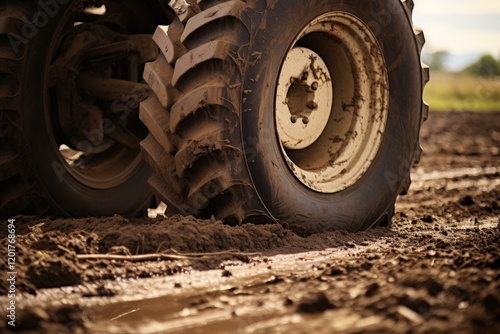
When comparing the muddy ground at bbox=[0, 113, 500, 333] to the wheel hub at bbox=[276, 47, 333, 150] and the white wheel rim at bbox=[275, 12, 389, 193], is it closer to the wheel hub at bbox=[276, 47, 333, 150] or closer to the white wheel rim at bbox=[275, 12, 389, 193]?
the white wheel rim at bbox=[275, 12, 389, 193]

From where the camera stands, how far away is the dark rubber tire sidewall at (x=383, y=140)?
3854mm

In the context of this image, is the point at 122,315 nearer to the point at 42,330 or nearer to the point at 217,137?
the point at 42,330

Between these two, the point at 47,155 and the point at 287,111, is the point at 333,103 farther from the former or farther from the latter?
the point at 47,155

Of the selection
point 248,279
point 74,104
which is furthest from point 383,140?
point 74,104

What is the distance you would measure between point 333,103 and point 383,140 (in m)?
0.37

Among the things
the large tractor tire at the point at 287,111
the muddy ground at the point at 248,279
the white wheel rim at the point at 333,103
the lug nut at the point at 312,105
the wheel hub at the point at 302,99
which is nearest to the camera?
the muddy ground at the point at 248,279

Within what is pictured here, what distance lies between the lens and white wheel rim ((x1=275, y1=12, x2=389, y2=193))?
433 cm

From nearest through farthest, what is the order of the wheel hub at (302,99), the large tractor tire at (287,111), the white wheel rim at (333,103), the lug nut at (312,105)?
the large tractor tire at (287,111) → the wheel hub at (302,99) → the white wheel rim at (333,103) → the lug nut at (312,105)

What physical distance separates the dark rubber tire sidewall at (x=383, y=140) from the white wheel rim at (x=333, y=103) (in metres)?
0.06
